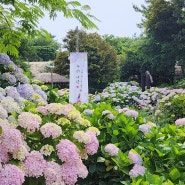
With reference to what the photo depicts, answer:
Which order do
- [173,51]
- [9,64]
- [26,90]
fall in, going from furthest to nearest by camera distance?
[173,51] < [9,64] < [26,90]

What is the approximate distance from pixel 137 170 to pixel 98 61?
82.7ft

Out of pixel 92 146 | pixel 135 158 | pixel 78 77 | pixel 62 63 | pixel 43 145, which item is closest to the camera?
pixel 43 145

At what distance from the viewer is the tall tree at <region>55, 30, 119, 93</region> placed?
27.8 m

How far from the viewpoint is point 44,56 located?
53500 millimetres

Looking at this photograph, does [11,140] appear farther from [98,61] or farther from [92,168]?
[98,61]

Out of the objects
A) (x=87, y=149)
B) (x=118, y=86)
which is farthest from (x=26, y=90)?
(x=118, y=86)

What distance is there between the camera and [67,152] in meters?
2.61

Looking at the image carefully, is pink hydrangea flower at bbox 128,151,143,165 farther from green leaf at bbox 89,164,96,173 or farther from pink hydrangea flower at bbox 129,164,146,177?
green leaf at bbox 89,164,96,173

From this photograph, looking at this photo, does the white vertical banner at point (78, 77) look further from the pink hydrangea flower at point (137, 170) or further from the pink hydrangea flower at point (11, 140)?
the pink hydrangea flower at point (11, 140)

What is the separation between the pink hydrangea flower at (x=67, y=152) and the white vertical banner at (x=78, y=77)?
6092 millimetres

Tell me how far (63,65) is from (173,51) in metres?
9.12

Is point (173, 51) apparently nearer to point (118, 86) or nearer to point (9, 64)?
point (118, 86)

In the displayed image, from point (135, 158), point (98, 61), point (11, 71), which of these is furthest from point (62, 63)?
point (135, 158)

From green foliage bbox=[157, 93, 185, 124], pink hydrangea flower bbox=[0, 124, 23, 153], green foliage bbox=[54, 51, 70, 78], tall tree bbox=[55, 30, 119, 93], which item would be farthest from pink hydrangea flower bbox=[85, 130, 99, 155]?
green foliage bbox=[54, 51, 70, 78]
